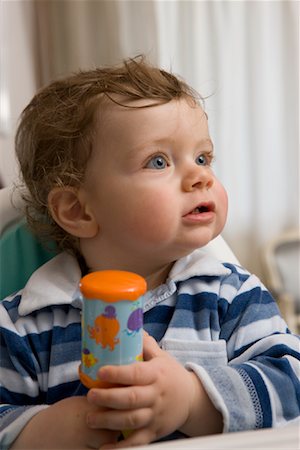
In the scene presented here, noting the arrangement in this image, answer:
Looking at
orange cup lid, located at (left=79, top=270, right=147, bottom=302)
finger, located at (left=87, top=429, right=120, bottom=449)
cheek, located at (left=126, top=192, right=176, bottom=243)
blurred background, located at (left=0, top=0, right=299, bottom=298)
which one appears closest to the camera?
orange cup lid, located at (left=79, top=270, right=147, bottom=302)

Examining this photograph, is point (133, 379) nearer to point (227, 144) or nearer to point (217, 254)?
point (217, 254)

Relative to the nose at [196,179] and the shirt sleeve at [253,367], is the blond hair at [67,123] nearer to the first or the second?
the nose at [196,179]

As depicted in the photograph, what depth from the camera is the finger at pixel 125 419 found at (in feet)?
2.14

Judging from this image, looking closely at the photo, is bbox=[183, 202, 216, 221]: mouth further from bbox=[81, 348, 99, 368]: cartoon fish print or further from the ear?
bbox=[81, 348, 99, 368]: cartoon fish print

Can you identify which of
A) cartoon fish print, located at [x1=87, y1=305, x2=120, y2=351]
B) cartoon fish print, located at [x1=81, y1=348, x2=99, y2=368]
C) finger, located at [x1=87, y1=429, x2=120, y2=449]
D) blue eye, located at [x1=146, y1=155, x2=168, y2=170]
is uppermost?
blue eye, located at [x1=146, y1=155, x2=168, y2=170]

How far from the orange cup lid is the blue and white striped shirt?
0.67 ft

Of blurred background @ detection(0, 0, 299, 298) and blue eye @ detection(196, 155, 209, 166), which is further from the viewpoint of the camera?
blurred background @ detection(0, 0, 299, 298)

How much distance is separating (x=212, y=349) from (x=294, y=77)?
197 cm

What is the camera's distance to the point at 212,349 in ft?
2.76

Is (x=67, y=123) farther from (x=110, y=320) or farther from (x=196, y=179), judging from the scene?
(x=110, y=320)

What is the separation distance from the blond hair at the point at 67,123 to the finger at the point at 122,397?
0.38 m

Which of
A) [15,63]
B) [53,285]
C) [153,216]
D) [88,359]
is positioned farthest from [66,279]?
[15,63]

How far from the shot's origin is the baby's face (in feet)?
2.75

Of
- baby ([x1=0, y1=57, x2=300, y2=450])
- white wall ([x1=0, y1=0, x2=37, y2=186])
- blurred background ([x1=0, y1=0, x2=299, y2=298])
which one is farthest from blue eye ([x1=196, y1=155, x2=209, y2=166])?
blurred background ([x1=0, y1=0, x2=299, y2=298])
